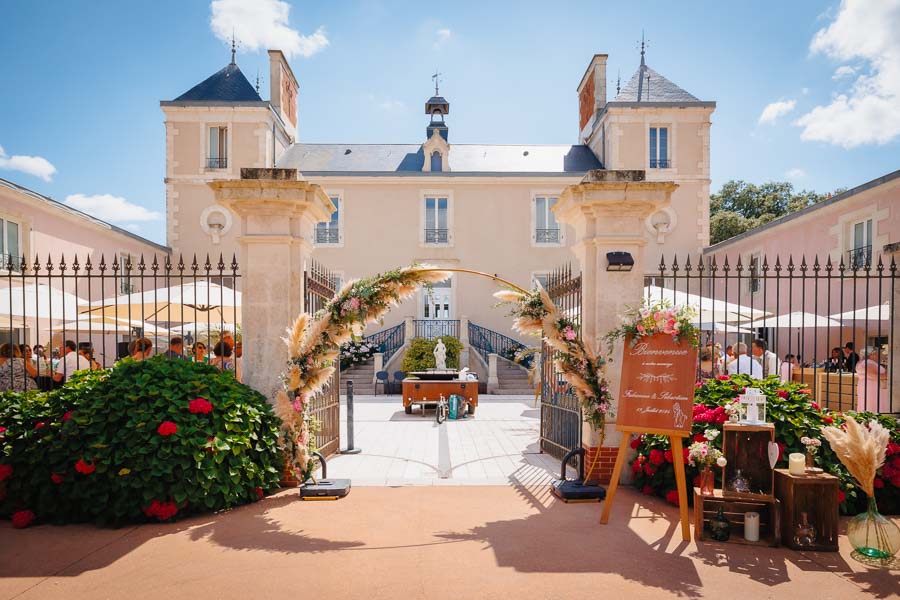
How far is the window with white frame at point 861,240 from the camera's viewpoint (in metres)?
12.9

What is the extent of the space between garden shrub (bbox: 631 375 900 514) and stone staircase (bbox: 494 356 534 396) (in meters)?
9.43

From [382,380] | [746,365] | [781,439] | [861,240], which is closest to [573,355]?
[781,439]

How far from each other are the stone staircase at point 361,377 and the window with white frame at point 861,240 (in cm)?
1183

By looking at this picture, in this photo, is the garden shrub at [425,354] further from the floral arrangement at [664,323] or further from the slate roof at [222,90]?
the floral arrangement at [664,323]

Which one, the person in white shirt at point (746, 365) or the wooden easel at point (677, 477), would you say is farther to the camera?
the person in white shirt at point (746, 365)

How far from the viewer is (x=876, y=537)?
3787mm

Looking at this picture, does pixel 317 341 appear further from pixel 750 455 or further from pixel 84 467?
pixel 750 455

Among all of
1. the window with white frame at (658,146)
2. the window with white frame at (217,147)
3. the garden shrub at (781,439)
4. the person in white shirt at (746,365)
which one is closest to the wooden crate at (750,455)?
the garden shrub at (781,439)

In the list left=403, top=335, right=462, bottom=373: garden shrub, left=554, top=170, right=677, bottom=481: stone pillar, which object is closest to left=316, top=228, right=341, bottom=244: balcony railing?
left=403, top=335, right=462, bottom=373: garden shrub

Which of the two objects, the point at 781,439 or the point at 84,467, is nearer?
the point at 84,467

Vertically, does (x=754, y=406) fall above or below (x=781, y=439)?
above

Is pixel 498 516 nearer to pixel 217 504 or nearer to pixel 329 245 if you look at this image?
pixel 217 504

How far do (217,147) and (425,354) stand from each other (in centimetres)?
1065

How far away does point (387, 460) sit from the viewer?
6.73m
